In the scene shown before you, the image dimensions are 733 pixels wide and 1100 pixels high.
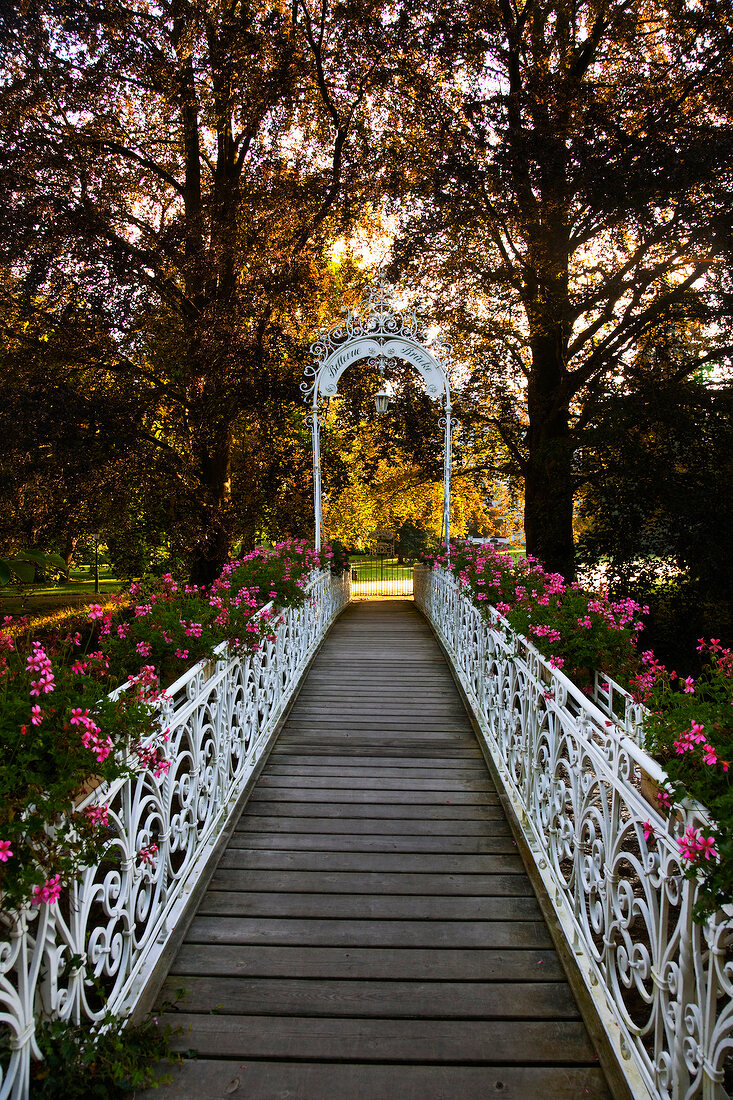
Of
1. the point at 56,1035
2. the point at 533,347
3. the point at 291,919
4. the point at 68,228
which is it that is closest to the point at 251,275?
the point at 68,228

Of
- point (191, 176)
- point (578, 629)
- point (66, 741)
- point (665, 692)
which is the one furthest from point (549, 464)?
point (66, 741)

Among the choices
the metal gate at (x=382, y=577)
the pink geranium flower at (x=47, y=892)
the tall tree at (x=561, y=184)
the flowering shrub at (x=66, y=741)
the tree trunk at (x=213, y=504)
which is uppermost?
the tall tree at (x=561, y=184)

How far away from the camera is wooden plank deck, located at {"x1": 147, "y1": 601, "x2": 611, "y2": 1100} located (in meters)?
2.33

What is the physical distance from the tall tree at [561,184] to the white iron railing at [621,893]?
7.52 metres

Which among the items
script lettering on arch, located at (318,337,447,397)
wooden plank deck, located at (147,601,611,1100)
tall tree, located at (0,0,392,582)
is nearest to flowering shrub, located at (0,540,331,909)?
wooden plank deck, located at (147,601,611,1100)

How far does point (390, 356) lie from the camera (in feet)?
36.2

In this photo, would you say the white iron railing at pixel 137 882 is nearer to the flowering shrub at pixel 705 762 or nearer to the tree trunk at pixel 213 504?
the flowering shrub at pixel 705 762

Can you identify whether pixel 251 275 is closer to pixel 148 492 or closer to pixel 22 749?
pixel 148 492

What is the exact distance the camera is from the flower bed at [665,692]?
163 centimetres

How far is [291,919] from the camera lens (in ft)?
10.5

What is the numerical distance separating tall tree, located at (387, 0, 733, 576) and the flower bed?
6.30 m

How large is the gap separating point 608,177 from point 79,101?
8.12 m

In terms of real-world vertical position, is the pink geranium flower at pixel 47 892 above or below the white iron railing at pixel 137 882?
above

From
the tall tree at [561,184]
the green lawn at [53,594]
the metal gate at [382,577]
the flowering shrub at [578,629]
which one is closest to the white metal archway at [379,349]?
the tall tree at [561,184]
